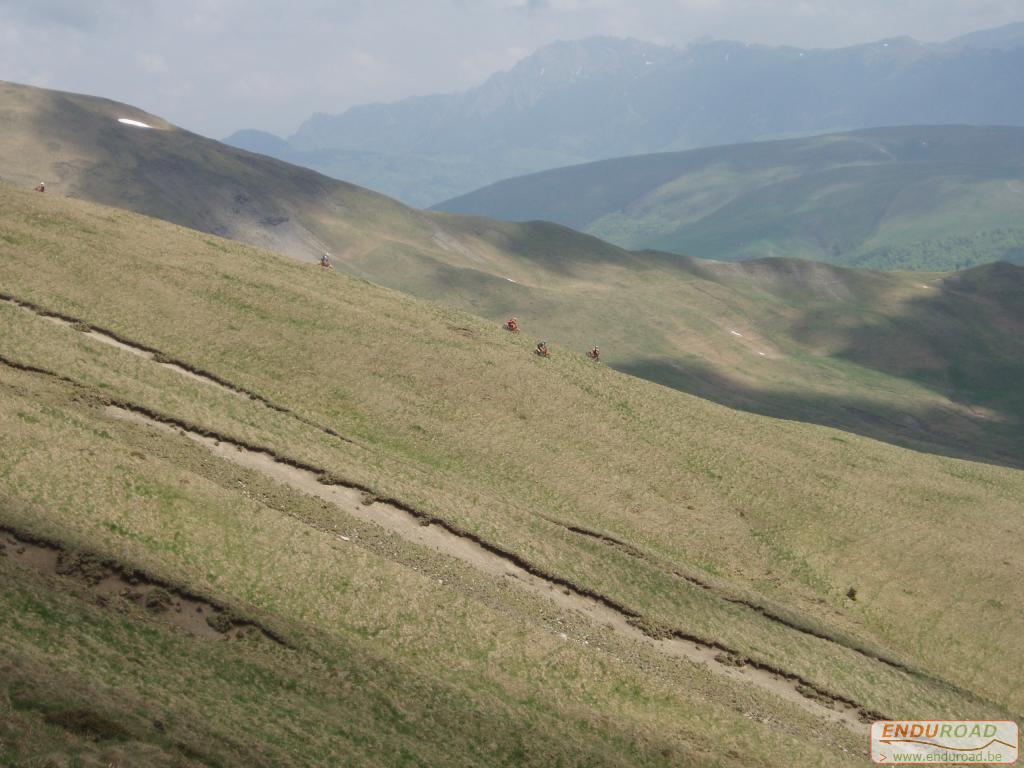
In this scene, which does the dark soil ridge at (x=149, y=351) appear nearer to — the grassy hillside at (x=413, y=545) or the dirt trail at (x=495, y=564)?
the grassy hillside at (x=413, y=545)

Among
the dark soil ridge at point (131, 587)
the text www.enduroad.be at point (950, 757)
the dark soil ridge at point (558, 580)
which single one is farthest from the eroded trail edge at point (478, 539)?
the dark soil ridge at point (131, 587)

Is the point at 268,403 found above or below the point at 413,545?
above

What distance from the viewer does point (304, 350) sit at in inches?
2480

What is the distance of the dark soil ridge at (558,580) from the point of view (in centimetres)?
4234

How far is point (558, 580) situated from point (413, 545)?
7965 mm

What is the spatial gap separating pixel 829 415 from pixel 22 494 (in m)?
128

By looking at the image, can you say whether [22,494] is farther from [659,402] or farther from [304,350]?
[659,402]

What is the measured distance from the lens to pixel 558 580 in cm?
4400

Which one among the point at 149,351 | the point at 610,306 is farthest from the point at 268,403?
the point at 610,306

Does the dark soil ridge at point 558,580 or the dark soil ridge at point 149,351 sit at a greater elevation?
the dark soil ridge at point 149,351

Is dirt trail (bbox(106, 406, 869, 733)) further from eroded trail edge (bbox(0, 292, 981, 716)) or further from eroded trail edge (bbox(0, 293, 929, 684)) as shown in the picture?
eroded trail edge (bbox(0, 293, 929, 684))

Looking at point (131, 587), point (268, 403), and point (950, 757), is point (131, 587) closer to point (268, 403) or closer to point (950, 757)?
point (268, 403)

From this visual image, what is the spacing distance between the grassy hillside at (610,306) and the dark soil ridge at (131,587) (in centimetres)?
10905

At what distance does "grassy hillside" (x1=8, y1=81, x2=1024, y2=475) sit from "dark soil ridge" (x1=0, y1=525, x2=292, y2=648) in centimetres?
10905
